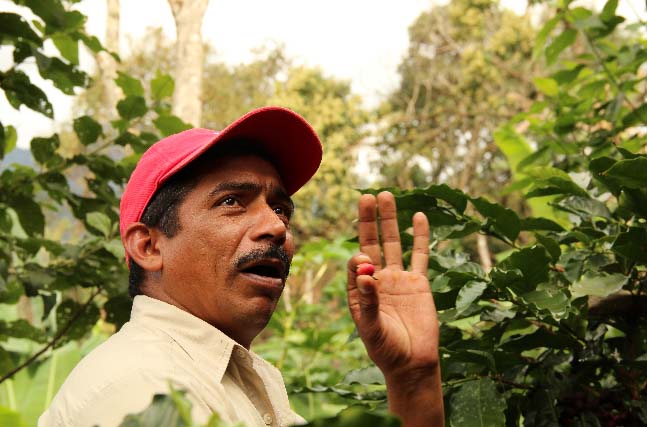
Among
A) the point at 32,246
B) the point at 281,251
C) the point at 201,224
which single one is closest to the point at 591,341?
the point at 281,251

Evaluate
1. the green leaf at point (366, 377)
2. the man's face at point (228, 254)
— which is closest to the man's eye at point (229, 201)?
the man's face at point (228, 254)

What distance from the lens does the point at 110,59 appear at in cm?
601

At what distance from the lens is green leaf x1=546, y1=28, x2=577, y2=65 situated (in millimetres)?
2006

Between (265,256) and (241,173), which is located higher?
(241,173)

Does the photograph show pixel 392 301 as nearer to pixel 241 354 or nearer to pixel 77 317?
pixel 241 354

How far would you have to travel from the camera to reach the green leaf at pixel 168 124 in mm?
1958

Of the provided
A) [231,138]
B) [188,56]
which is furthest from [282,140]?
[188,56]

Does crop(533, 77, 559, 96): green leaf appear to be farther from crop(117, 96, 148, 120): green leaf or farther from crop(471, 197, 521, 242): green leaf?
crop(117, 96, 148, 120): green leaf

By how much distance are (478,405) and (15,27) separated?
1225 millimetres

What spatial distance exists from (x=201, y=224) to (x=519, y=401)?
2.32ft

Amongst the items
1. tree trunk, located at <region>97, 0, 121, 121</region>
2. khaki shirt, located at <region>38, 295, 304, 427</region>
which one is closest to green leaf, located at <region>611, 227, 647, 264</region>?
khaki shirt, located at <region>38, 295, 304, 427</region>

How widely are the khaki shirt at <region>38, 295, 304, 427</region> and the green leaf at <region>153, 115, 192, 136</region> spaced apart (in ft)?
2.93

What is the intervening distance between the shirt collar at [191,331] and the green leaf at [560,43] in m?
1.39

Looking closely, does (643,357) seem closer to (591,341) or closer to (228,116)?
(591,341)
